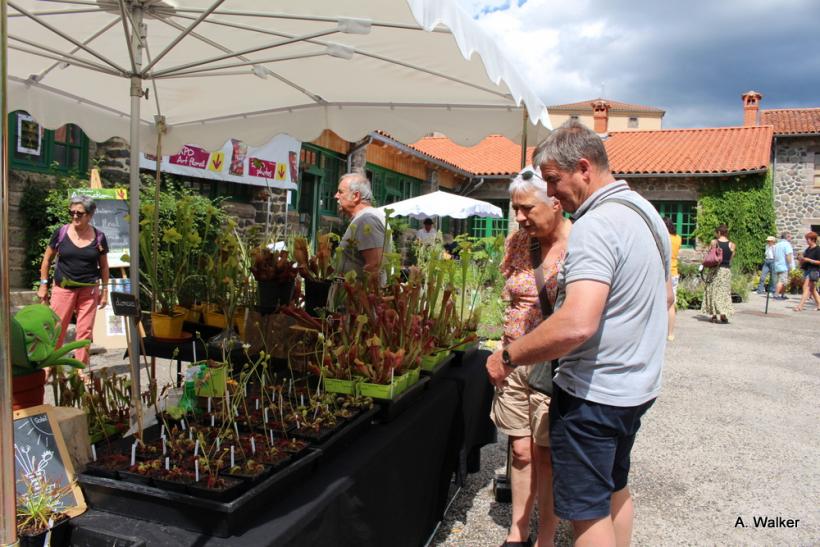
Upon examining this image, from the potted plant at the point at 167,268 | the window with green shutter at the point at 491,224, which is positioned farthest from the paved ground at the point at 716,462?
the window with green shutter at the point at 491,224

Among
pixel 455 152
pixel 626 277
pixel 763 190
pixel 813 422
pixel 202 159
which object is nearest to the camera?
pixel 626 277

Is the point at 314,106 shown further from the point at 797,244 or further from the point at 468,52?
the point at 797,244

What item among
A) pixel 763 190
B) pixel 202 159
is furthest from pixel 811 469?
pixel 763 190

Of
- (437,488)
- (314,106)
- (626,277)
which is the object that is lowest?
(437,488)

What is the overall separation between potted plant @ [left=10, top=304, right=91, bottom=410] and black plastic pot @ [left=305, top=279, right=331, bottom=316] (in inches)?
47.8

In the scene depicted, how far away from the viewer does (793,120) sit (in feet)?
73.8

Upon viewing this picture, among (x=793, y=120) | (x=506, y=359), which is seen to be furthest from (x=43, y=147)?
(x=793, y=120)

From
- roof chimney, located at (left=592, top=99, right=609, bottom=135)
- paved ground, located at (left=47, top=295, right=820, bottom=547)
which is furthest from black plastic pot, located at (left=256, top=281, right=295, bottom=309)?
roof chimney, located at (left=592, top=99, right=609, bottom=135)

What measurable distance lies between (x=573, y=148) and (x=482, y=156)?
2096 centimetres

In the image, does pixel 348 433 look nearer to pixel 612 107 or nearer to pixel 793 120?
pixel 793 120

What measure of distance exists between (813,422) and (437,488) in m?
3.98

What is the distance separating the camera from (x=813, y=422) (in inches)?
194

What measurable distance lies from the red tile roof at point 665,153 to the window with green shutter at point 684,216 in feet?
4.07

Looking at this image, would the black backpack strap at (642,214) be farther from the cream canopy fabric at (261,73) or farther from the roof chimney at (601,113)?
the roof chimney at (601,113)
